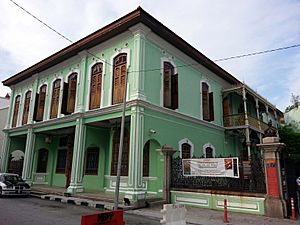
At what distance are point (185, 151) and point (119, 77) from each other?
570cm

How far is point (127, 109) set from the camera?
13258 millimetres

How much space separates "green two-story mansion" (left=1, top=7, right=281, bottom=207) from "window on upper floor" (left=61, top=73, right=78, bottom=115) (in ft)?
0.20

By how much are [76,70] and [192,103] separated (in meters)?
7.66

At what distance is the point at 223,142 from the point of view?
1978 centimetres

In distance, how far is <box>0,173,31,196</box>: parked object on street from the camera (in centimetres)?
1466

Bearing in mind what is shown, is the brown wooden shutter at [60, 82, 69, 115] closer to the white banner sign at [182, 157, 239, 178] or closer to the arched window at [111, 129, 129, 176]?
the arched window at [111, 129, 129, 176]

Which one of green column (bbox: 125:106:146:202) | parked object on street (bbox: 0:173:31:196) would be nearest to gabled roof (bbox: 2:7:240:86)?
green column (bbox: 125:106:146:202)

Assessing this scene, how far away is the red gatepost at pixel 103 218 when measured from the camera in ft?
11.8

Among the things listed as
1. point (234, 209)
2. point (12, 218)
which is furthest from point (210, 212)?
point (12, 218)

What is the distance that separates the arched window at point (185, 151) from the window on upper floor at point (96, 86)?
212 inches

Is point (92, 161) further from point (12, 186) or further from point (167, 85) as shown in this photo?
point (167, 85)

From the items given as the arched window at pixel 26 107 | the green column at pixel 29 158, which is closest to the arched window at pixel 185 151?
the green column at pixel 29 158

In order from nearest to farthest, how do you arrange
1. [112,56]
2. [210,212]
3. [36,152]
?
[210,212], [112,56], [36,152]

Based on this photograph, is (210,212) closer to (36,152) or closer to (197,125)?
(197,125)
